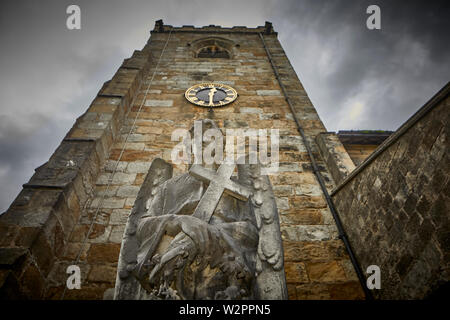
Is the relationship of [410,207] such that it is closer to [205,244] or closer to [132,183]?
[205,244]

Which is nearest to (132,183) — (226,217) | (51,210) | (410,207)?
(51,210)

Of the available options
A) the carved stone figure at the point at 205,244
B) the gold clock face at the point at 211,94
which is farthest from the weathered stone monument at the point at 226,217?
the gold clock face at the point at 211,94

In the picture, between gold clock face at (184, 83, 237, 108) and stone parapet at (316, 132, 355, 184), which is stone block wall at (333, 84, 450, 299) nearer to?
stone parapet at (316, 132, 355, 184)

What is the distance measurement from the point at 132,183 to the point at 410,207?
3713mm

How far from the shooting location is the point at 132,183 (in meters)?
4.02

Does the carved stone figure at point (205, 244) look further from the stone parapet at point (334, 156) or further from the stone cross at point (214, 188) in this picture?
the stone parapet at point (334, 156)

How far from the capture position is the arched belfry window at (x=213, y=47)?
9.28 meters

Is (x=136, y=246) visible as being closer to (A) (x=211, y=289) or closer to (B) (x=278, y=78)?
(A) (x=211, y=289)

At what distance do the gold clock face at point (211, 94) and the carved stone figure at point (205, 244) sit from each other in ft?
11.6

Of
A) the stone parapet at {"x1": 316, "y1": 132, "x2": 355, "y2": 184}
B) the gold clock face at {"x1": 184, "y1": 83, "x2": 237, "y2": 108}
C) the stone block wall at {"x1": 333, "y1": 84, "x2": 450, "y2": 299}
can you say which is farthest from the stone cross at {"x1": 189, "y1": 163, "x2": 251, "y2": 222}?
the gold clock face at {"x1": 184, "y1": 83, "x2": 237, "y2": 108}

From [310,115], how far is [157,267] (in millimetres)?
4911

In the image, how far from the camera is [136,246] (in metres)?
2.21

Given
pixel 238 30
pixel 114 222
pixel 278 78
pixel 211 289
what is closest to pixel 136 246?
pixel 211 289

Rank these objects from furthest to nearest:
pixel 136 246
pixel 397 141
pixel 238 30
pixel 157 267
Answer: pixel 238 30
pixel 397 141
pixel 136 246
pixel 157 267
